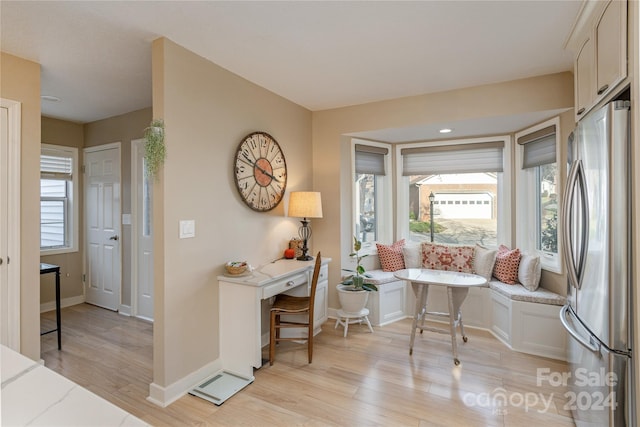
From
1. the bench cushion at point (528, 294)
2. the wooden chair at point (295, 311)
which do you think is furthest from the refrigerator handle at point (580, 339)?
the wooden chair at point (295, 311)

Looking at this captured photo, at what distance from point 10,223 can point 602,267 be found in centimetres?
389

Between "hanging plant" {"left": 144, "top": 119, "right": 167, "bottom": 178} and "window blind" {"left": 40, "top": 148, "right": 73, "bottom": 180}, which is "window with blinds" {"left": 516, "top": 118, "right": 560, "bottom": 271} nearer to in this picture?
"hanging plant" {"left": 144, "top": 119, "right": 167, "bottom": 178}

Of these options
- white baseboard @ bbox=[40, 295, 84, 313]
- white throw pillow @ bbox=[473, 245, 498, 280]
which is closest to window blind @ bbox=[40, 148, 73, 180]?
white baseboard @ bbox=[40, 295, 84, 313]

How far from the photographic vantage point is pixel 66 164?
4.25m

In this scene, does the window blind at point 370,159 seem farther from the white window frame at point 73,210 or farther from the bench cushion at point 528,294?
the white window frame at point 73,210

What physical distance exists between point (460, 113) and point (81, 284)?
17.5 ft

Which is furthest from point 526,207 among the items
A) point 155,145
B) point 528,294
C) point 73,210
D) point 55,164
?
point 55,164

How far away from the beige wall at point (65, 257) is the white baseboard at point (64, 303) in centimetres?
4

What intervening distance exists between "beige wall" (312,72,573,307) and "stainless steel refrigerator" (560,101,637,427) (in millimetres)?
1283

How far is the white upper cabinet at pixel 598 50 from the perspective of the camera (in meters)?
1.56

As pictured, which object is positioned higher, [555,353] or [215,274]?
[215,274]

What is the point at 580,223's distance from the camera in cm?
179

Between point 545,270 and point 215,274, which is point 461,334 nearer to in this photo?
point 545,270

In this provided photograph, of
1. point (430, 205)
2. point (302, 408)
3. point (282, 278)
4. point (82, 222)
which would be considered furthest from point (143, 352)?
point (430, 205)
